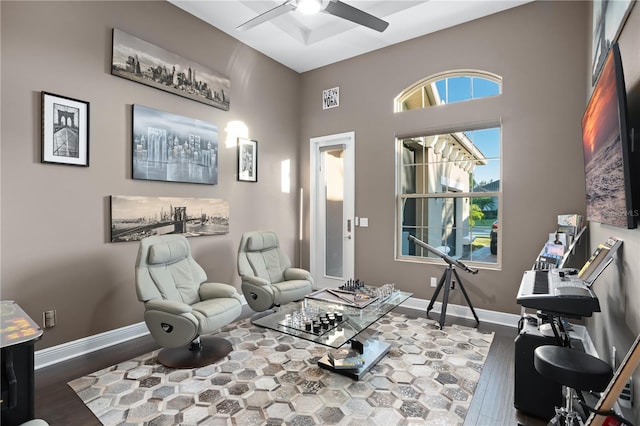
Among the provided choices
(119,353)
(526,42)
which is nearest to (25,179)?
(119,353)

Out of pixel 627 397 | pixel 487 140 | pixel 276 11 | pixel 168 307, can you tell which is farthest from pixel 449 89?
pixel 168 307

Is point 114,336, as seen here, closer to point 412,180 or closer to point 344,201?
point 344,201

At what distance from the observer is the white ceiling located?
365 cm

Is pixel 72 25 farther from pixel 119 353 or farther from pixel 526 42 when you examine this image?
pixel 526 42

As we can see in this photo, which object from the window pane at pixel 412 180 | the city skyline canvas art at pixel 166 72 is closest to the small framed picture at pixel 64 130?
the city skyline canvas art at pixel 166 72

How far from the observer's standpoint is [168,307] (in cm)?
260

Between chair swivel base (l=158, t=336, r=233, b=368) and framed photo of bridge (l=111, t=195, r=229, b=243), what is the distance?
121cm

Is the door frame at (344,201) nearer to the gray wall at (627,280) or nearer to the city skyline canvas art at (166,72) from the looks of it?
the city skyline canvas art at (166,72)

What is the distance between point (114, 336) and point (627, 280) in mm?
4021

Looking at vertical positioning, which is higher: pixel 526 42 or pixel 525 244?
pixel 526 42

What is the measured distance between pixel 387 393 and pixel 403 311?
76.0 inches

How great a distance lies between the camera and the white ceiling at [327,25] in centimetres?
365

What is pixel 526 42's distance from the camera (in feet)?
11.8

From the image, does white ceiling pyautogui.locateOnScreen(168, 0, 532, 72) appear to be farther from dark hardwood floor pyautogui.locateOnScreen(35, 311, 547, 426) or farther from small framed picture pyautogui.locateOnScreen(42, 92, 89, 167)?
dark hardwood floor pyautogui.locateOnScreen(35, 311, 547, 426)
